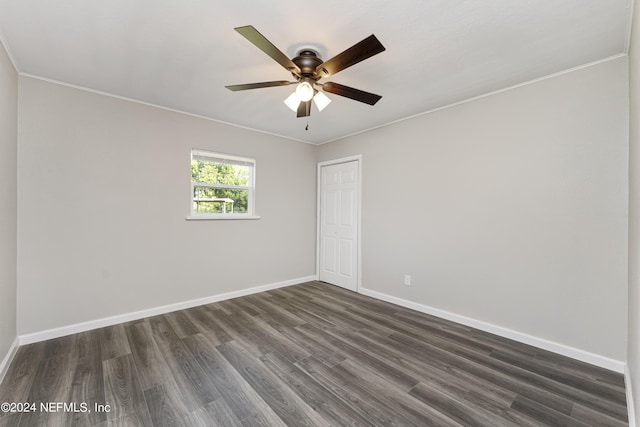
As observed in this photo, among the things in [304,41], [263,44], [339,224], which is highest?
[304,41]

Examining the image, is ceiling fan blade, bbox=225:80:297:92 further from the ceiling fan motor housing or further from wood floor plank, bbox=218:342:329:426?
wood floor plank, bbox=218:342:329:426

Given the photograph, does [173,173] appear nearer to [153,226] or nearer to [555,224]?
[153,226]

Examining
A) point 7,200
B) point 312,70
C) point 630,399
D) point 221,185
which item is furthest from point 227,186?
point 630,399

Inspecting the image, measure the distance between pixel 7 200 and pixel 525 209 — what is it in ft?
14.8

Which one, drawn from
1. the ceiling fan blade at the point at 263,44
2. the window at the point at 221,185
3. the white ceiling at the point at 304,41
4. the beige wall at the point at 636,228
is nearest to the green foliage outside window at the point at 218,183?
the window at the point at 221,185

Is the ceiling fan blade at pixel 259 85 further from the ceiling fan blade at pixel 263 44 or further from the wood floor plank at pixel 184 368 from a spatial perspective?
the wood floor plank at pixel 184 368

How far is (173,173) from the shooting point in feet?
10.8

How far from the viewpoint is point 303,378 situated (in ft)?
6.56

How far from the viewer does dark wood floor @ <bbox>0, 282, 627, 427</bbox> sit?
164 centimetres

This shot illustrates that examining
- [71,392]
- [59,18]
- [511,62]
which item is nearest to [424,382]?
[71,392]

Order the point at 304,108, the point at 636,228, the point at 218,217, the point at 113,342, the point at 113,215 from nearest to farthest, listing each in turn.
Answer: the point at 636,228 → the point at 304,108 → the point at 113,342 → the point at 113,215 → the point at 218,217

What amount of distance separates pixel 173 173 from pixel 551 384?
4.14 meters

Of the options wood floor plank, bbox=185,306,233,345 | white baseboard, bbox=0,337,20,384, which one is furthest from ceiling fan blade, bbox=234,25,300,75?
white baseboard, bbox=0,337,20,384

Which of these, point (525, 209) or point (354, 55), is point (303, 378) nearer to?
point (354, 55)
